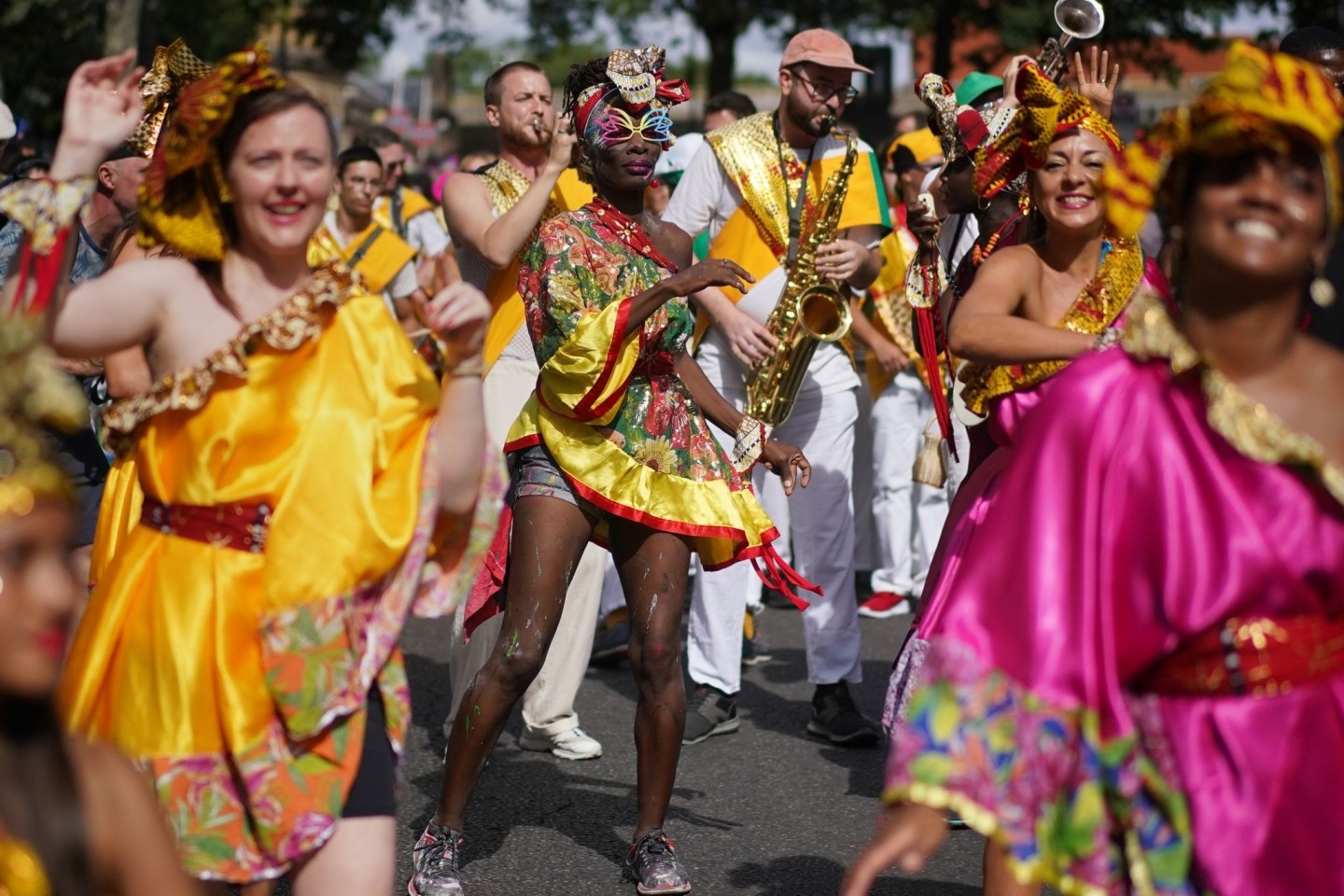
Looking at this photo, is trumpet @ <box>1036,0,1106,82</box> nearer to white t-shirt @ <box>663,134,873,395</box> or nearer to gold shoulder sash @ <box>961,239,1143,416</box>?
gold shoulder sash @ <box>961,239,1143,416</box>

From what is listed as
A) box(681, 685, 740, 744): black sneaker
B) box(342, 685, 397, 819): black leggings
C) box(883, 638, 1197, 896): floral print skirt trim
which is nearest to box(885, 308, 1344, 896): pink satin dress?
box(883, 638, 1197, 896): floral print skirt trim

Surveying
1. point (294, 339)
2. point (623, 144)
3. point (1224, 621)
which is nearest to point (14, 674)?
point (294, 339)

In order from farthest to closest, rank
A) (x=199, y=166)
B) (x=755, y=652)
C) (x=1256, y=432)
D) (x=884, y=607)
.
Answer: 1. (x=884, y=607)
2. (x=755, y=652)
3. (x=199, y=166)
4. (x=1256, y=432)

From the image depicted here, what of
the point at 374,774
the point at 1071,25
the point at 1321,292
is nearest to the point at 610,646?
the point at 1071,25

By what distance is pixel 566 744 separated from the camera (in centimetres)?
643

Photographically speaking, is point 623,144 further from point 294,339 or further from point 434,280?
point 294,339

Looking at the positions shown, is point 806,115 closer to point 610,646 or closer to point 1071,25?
point 1071,25

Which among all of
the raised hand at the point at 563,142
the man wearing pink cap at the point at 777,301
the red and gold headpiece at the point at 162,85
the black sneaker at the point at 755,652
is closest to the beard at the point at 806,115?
the man wearing pink cap at the point at 777,301

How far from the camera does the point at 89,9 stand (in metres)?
24.8

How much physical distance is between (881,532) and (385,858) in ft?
21.0

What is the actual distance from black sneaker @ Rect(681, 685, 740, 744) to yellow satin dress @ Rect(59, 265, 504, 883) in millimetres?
3368

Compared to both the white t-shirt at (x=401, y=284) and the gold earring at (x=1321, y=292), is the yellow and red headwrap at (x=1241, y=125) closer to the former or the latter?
the gold earring at (x=1321, y=292)

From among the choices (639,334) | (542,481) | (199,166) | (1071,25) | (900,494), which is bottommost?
(900,494)

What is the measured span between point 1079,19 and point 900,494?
14.6 feet
